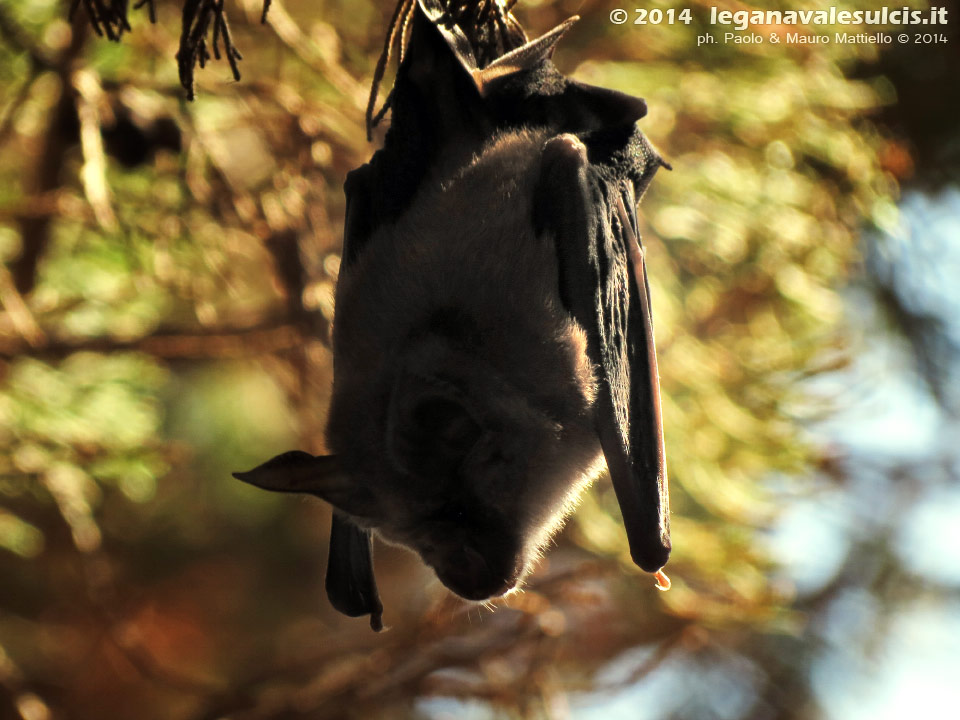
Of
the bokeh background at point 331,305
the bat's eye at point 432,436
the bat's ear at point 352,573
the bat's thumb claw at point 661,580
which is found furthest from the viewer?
the bokeh background at point 331,305

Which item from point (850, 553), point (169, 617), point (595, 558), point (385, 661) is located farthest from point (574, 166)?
point (850, 553)

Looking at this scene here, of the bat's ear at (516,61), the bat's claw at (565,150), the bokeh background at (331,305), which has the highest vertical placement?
the bat's ear at (516,61)

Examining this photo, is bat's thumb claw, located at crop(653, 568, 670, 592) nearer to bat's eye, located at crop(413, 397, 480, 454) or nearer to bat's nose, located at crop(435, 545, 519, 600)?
bat's nose, located at crop(435, 545, 519, 600)

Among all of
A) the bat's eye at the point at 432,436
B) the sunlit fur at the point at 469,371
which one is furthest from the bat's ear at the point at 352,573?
the bat's eye at the point at 432,436

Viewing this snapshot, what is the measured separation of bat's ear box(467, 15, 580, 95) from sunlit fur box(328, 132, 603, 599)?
0.72 ft

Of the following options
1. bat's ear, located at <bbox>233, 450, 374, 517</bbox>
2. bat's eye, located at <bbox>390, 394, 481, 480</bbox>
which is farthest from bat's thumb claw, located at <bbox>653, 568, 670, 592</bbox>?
bat's ear, located at <bbox>233, 450, 374, 517</bbox>

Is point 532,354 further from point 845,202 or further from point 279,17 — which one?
point 845,202

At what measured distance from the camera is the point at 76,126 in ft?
10.4

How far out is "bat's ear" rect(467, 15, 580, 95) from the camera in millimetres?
1815

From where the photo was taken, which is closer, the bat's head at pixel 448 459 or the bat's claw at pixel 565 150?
the bat's head at pixel 448 459

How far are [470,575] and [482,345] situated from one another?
1.59 ft

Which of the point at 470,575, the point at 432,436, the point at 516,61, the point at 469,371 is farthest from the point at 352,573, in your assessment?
the point at 516,61

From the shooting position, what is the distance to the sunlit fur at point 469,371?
5.36 feet

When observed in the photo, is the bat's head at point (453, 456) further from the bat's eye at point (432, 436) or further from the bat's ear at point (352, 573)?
the bat's ear at point (352, 573)
